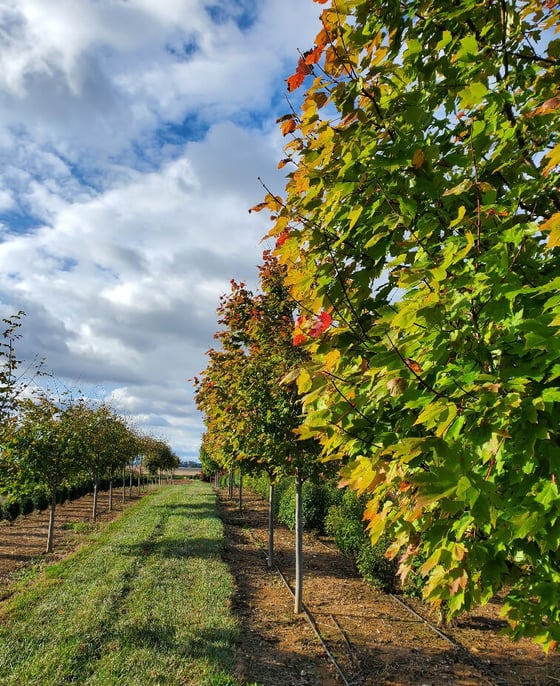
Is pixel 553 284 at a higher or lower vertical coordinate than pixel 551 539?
higher

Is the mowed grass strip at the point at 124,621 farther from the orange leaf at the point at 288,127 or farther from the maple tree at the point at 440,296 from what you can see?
the orange leaf at the point at 288,127

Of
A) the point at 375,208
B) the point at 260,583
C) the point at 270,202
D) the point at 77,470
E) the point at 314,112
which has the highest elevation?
the point at 314,112

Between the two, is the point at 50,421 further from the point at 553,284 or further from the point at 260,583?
the point at 553,284

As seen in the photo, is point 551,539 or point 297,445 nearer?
point 551,539

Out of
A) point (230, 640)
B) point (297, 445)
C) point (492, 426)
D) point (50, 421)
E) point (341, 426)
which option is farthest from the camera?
point (50, 421)

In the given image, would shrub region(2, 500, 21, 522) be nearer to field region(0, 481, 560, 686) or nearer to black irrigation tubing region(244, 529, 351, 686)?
field region(0, 481, 560, 686)

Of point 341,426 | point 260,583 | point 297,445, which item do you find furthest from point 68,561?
point 341,426

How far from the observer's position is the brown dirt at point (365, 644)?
608cm

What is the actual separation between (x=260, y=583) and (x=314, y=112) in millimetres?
10528

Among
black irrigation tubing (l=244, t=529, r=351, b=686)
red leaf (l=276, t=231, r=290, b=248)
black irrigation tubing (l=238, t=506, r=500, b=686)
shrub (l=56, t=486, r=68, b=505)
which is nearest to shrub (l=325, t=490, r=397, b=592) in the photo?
black irrigation tubing (l=238, t=506, r=500, b=686)

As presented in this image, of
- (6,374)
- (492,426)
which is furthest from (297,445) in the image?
(492,426)

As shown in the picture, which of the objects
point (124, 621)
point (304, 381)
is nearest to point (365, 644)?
point (124, 621)

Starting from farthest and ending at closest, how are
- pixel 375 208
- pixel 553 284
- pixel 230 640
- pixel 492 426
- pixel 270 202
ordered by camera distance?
pixel 230 640
pixel 270 202
pixel 375 208
pixel 492 426
pixel 553 284

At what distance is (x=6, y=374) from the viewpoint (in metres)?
8.40
